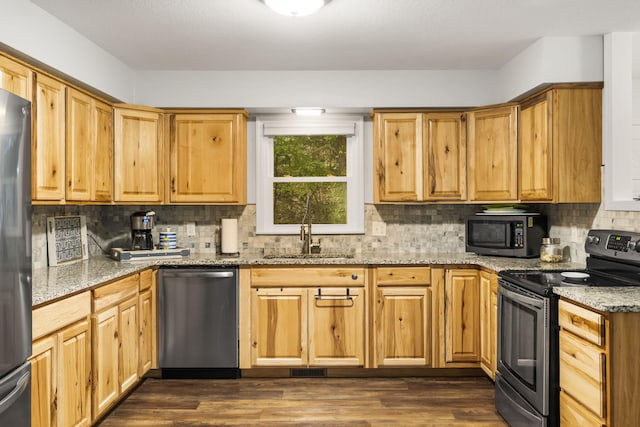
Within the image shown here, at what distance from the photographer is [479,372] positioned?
12.2 feet

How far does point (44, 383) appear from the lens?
2207mm

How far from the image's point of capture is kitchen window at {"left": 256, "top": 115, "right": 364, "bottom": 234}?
423cm

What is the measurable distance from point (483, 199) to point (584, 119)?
0.92 metres

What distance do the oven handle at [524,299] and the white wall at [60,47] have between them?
2945mm

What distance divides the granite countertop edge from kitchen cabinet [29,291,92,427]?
0.08 meters

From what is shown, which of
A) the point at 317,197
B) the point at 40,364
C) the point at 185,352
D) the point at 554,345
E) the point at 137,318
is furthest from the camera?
the point at 317,197

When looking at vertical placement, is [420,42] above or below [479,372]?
above

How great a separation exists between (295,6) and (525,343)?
2198mm

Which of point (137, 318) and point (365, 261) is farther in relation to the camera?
point (365, 261)

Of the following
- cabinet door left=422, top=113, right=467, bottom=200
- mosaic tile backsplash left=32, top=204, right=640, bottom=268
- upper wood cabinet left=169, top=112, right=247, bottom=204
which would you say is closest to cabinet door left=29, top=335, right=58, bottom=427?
upper wood cabinet left=169, top=112, right=247, bottom=204

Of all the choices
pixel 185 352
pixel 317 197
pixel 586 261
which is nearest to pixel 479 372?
pixel 586 261

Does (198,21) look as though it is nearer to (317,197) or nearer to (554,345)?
(317,197)

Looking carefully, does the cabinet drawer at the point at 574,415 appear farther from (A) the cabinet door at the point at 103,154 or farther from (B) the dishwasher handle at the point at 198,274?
(A) the cabinet door at the point at 103,154

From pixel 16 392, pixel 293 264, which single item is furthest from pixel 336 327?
pixel 16 392
